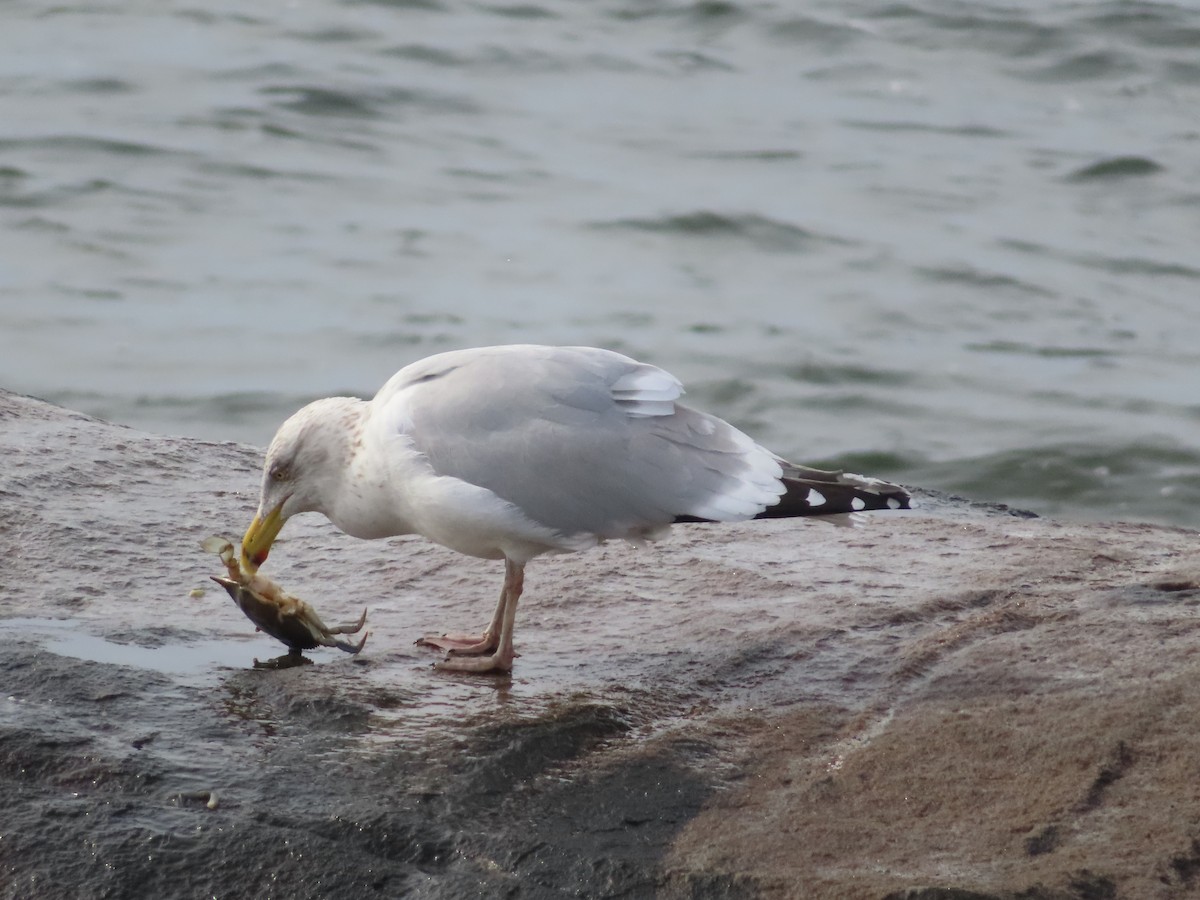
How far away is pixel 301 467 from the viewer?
15.0 ft

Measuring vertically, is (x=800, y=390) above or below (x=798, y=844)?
below

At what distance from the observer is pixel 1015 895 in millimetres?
2967

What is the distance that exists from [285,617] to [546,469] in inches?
30.0

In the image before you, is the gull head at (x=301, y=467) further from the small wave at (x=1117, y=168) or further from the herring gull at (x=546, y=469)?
the small wave at (x=1117, y=168)

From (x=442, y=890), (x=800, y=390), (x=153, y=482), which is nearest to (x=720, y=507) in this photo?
(x=442, y=890)

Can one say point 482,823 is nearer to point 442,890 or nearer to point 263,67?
point 442,890

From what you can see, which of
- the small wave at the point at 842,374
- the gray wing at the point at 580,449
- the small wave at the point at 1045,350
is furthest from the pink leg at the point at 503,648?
the small wave at the point at 1045,350

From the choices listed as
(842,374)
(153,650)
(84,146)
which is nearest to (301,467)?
(153,650)

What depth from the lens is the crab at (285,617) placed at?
13.8ft

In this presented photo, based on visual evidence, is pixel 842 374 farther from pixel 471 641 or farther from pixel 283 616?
pixel 283 616

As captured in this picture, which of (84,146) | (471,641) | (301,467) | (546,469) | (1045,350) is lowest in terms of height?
(1045,350)

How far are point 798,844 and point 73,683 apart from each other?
5.68ft

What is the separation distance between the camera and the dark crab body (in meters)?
4.19

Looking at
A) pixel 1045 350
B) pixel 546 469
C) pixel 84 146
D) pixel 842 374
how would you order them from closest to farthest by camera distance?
pixel 546 469 → pixel 842 374 → pixel 1045 350 → pixel 84 146
